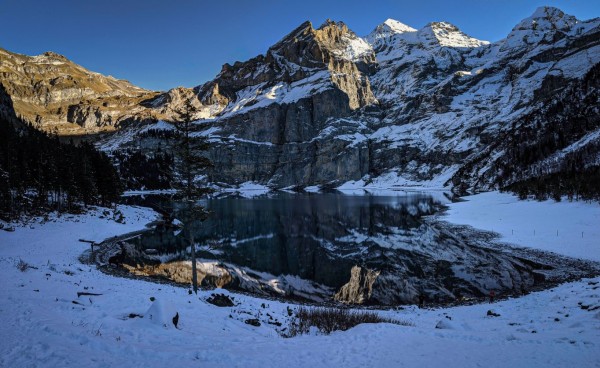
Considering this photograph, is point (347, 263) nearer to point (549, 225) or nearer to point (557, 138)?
point (549, 225)

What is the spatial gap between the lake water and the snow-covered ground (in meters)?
8.26

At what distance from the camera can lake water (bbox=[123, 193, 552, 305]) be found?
90.7 feet

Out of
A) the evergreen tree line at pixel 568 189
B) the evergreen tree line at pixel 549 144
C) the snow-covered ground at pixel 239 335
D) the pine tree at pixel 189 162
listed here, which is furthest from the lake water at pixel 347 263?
the evergreen tree line at pixel 549 144

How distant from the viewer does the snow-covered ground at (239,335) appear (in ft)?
28.5

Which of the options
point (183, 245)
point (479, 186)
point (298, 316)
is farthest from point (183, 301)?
point (479, 186)

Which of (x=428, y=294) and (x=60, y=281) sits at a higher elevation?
(x=60, y=281)

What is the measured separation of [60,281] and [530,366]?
20.1 m

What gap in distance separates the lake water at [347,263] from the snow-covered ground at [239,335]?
8.26 meters

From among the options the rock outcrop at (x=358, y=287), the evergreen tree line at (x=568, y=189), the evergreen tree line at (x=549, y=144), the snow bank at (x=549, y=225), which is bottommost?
the rock outcrop at (x=358, y=287)

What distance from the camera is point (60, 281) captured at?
55.9 feet

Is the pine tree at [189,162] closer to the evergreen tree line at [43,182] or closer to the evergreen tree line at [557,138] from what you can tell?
the evergreen tree line at [43,182]

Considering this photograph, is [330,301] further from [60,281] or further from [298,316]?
[60,281]

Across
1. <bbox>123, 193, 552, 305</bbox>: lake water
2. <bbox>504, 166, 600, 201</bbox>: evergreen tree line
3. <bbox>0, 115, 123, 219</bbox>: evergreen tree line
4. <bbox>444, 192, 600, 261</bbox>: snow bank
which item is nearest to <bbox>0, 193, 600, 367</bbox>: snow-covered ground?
<bbox>123, 193, 552, 305</bbox>: lake water

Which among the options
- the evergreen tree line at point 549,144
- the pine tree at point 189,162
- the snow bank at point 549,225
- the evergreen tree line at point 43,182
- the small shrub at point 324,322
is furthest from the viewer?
the evergreen tree line at point 549,144
